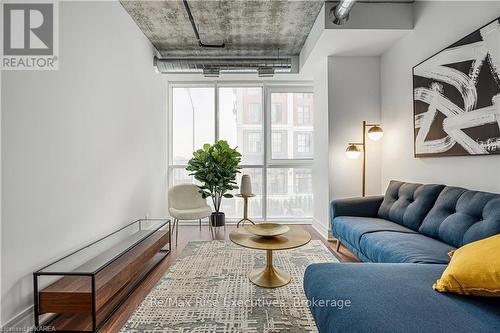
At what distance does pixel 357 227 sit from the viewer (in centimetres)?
264

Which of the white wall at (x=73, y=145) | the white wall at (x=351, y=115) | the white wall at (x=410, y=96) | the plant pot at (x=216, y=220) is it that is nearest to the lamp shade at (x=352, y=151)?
the white wall at (x=351, y=115)

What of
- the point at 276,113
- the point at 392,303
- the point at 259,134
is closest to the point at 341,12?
the point at 276,113

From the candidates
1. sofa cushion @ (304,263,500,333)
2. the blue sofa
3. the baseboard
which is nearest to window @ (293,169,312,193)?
the blue sofa

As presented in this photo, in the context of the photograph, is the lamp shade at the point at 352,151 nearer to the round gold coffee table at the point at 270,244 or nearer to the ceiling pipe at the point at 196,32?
the round gold coffee table at the point at 270,244

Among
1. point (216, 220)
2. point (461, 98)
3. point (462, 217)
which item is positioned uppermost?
point (461, 98)

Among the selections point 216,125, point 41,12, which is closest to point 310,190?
point 216,125

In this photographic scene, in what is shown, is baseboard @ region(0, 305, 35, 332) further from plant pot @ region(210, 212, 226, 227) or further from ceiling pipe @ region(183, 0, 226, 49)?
ceiling pipe @ region(183, 0, 226, 49)

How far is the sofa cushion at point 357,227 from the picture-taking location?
251cm

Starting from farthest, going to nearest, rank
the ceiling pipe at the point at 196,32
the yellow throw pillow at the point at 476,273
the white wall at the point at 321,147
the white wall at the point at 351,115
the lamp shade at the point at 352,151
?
the white wall at the point at 321,147 → the white wall at the point at 351,115 → the lamp shade at the point at 352,151 → the ceiling pipe at the point at 196,32 → the yellow throw pillow at the point at 476,273

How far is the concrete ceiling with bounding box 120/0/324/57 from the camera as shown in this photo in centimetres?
315

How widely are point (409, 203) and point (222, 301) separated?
212cm

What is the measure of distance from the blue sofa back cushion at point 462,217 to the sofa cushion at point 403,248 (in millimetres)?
89

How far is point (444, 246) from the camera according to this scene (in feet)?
6.54
